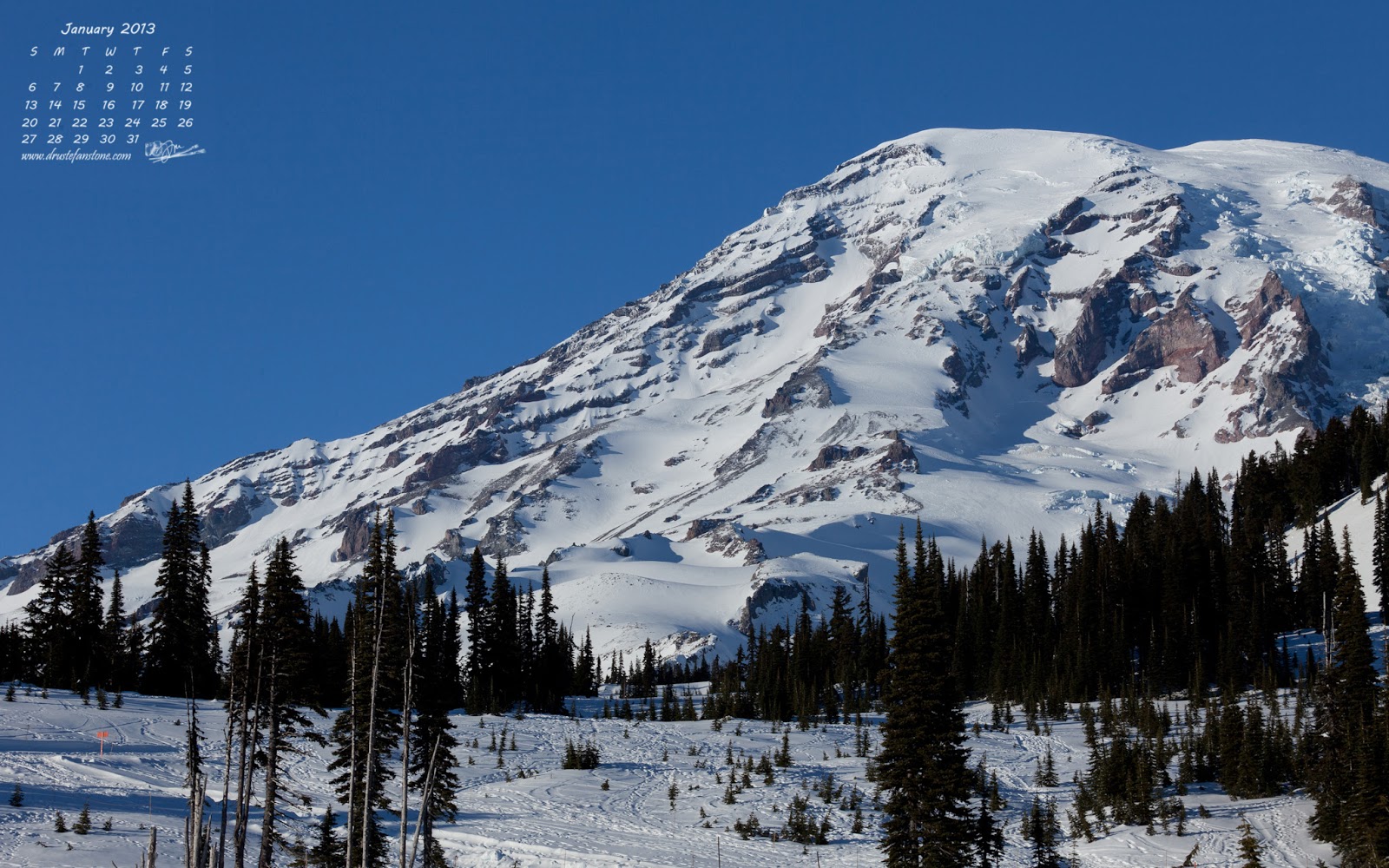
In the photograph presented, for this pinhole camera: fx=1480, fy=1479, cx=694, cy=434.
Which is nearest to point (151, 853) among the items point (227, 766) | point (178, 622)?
point (227, 766)

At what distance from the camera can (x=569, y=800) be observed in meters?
60.8

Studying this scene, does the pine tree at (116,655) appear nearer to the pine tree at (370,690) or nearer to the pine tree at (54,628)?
the pine tree at (54,628)

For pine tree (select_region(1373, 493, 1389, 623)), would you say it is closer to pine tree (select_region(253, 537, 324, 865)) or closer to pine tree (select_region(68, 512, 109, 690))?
pine tree (select_region(253, 537, 324, 865))

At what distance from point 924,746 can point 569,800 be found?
68.1ft

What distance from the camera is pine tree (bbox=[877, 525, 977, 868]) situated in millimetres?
43969

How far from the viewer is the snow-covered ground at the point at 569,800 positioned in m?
51.0

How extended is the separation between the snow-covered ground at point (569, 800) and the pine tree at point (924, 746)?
11.8 feet

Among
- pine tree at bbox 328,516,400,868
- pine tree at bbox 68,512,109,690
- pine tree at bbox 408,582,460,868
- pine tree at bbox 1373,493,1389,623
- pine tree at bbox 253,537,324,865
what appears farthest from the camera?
pine tree at bbox 1373,493,1389,623

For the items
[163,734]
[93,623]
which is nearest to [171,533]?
[93,623]

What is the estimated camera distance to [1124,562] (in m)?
120

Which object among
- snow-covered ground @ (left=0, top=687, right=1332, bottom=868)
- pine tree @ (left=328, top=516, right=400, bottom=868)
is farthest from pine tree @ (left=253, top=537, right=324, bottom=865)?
snow-covered ground @ (left=0, top=687, right=1332, bottom=868)

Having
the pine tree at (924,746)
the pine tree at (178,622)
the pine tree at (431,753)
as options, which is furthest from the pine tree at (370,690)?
the pine tree at (178,622)

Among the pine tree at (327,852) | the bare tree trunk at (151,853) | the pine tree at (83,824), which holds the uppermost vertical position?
the bare tree trunk at (151,853)

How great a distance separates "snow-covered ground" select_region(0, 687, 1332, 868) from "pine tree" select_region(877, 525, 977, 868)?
11.8 ft
